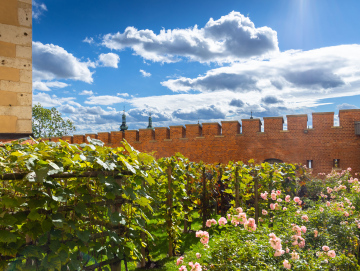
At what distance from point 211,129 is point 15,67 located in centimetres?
949

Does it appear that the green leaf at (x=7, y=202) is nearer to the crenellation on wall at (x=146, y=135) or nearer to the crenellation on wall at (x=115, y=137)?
the crenellation on wall at (x=146, y=135)

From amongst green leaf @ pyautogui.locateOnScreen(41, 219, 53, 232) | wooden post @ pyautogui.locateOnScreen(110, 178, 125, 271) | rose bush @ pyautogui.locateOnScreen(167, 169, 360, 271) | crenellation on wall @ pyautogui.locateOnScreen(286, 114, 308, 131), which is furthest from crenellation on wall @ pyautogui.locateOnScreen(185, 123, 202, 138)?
green leaf @ pyautogui.locateOnScreen(41, 219, 53, 232)

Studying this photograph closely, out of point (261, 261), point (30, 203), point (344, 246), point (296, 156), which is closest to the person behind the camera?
point (30, 203)

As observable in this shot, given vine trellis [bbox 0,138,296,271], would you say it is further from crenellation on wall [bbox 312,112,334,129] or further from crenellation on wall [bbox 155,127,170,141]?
crenellation on wall [bbox 155,127,170,141]

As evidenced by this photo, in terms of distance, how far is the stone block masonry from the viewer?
12.1 m

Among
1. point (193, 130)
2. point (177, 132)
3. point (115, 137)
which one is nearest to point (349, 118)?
point (193, 130)

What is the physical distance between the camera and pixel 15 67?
608 centimetres

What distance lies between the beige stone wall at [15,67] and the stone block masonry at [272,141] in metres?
5.36

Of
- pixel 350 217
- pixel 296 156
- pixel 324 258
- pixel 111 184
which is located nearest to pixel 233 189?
pixel 350 217

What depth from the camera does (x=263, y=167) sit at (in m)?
7.04

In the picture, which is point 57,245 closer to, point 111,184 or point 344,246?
point 111,184

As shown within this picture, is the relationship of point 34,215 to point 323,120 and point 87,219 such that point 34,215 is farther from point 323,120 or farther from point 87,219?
point 323,120

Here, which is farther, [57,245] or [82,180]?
[82,180]

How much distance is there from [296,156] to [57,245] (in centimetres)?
1191
